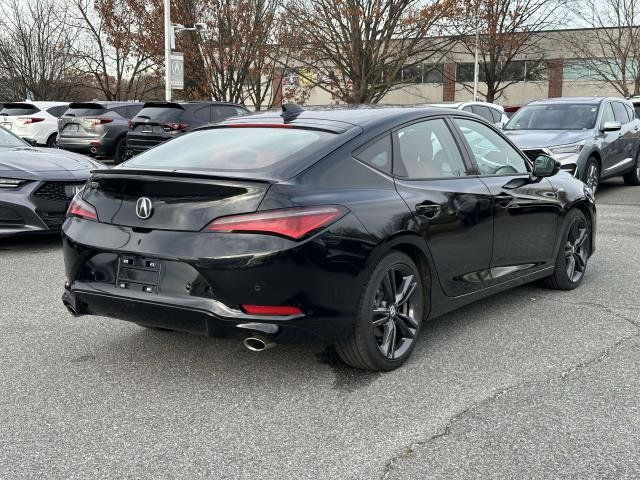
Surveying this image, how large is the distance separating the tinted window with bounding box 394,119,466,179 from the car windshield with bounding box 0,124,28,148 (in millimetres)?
5936

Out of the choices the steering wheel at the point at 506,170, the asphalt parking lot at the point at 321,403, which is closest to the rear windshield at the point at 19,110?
the asphalt parking lot at the point at 321,403

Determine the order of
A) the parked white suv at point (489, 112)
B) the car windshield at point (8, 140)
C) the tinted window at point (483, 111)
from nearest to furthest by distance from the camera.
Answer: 1. the car windshield at point (8, 140)
2. the parked white suv at point (489, 112)
3. the tinted window at point (483, 111)

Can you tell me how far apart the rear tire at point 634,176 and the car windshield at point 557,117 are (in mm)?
2153

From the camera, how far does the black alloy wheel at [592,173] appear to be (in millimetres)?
11227

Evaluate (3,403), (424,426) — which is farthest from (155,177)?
(424,426)

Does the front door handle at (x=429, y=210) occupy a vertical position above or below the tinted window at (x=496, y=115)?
below

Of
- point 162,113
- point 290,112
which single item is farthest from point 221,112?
point 290,112

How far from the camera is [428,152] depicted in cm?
447

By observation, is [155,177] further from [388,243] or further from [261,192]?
[388,243]

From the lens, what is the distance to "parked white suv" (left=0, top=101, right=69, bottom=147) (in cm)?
1889

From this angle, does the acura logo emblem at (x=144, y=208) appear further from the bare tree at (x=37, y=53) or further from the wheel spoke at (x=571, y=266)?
the bare tree at (x=37, y=53)

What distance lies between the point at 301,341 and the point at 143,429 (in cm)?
85

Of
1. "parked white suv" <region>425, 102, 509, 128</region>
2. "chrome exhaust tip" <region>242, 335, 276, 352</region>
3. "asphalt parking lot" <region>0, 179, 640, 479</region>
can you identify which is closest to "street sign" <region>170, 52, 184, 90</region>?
"parked white suv" <region>425, 102, 509, 128</region>

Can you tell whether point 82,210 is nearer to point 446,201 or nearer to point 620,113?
point 446,201
